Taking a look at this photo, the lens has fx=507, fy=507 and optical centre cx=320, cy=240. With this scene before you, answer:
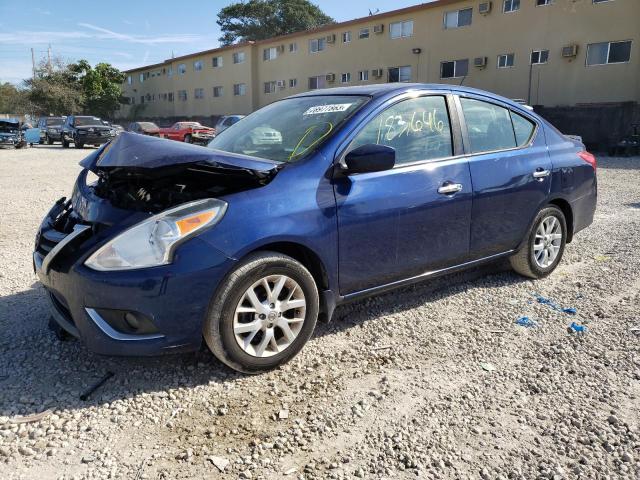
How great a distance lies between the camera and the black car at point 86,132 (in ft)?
84.1

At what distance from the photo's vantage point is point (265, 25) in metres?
56.5

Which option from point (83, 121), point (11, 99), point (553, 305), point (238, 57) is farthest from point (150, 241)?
point (11, 99)

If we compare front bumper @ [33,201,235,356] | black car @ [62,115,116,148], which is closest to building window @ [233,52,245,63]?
black car @ [62,115,116,148]

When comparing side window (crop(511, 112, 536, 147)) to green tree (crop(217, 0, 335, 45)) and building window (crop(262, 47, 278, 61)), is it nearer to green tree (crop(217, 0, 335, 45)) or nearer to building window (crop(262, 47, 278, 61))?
building window (crop(262, 47, 278, 61))

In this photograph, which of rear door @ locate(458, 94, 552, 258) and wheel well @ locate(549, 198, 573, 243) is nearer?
rear door @ locate(458, 94, 552, 258)

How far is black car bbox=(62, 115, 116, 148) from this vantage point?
25.6m

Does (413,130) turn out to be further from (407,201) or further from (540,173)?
(540,173)

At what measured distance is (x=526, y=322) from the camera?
371cm

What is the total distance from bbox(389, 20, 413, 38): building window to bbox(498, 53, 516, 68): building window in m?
5.83

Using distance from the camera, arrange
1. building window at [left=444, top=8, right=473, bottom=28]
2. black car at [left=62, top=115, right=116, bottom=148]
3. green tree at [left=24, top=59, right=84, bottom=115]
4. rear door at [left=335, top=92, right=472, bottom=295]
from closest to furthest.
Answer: rear door at [left=335, top=92, right=472, bottom=295] → black car at [left=62, top=115, right=116, bottom=148] → building window at [left=444, top=8, right=473, bottom=28] → green tree at [left=24, top=59, right=84, bottom=115]

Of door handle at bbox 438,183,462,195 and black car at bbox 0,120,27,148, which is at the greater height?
black car at bbox 0,120,27,148

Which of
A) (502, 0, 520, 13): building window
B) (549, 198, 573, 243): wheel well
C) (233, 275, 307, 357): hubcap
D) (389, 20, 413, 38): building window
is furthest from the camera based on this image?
(389, 20, 413, 38): building window

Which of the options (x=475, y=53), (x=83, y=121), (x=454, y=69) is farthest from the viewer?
(x=454, y=69)

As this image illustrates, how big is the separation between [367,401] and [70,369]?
5.75 feet
